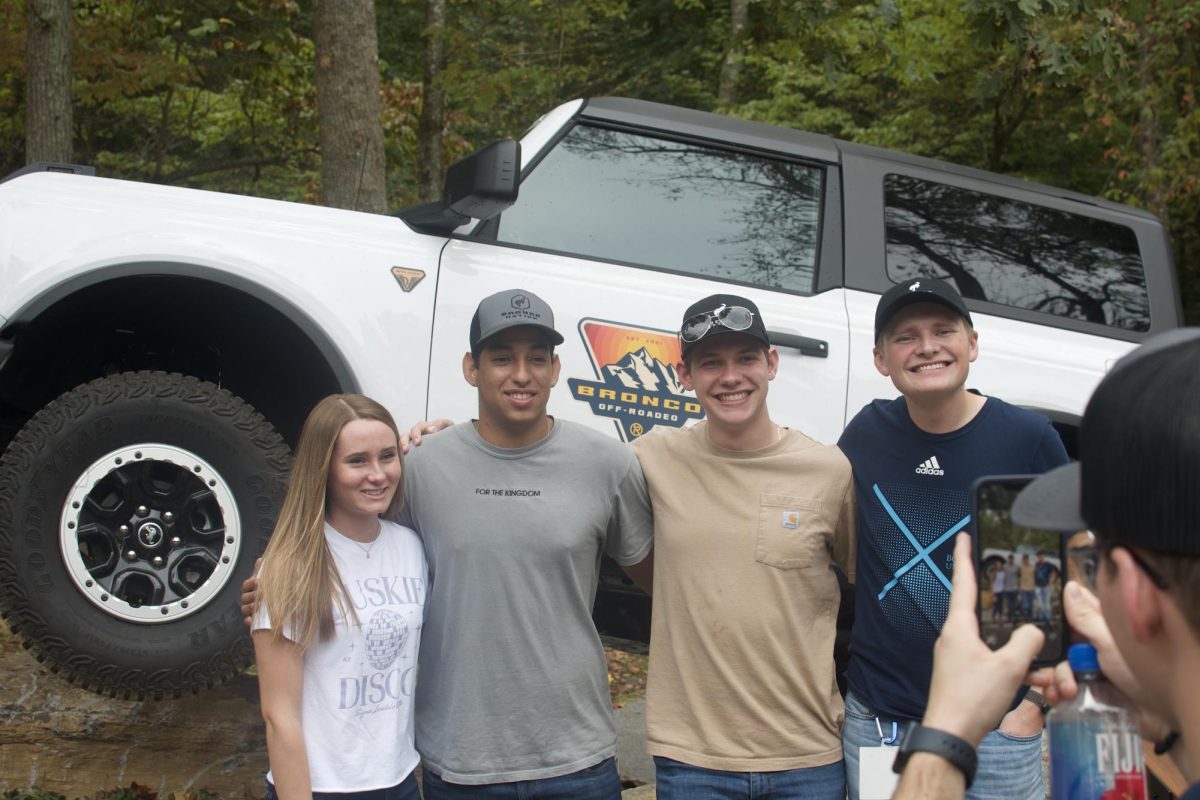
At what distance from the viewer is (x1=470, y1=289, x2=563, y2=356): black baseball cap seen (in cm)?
295

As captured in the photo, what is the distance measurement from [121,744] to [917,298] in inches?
124

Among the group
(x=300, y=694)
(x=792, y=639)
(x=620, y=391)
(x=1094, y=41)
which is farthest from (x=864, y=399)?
(x=1094, y=41)

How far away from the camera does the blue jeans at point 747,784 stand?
272 centimetres

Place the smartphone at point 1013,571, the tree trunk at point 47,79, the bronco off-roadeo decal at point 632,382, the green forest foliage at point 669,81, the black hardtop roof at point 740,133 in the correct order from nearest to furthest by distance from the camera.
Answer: the smartphone at point 1013,571 < the bronco off-roadeo decal at point 632,382 < the black hardtop roof at point 740,133 < the tree trunk at point 47,79 < the green forest foliage at point 669,81

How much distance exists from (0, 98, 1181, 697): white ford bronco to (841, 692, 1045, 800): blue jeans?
4.63 feet

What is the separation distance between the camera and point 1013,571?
4.99ft

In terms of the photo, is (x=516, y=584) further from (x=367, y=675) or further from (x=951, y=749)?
(x=951, y=749)

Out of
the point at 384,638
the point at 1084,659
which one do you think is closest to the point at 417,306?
the point at 384,638

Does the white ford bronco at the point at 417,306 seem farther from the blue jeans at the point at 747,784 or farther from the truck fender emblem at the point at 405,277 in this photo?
the blue jeans at the point at 747,784

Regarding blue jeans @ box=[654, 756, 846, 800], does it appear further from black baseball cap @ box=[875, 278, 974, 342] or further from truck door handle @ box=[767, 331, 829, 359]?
truck door handle @ box=[767, 331, 829, 359]

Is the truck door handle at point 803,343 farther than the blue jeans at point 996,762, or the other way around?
the truck door handle at point 803,343

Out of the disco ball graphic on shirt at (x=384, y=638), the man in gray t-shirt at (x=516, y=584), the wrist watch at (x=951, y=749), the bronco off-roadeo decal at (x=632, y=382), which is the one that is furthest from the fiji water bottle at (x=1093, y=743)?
the bronco off-roadeo decal at (x=632, y=382)

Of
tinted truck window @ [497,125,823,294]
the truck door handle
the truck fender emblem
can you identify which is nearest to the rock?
the truck fender emblem

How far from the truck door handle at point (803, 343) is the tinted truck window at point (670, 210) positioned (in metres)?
0.24
